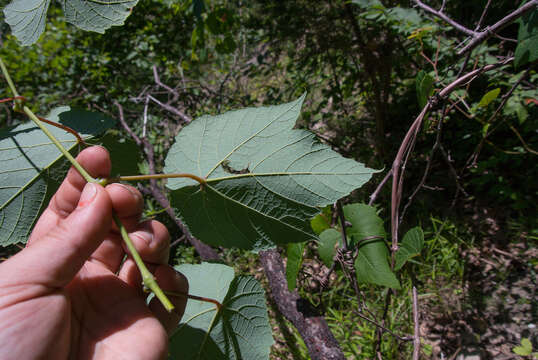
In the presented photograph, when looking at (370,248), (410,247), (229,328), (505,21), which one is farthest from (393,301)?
(505,21)

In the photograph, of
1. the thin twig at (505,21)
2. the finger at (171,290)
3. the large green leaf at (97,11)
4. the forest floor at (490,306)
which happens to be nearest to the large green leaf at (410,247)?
the thin twig at (505,21)

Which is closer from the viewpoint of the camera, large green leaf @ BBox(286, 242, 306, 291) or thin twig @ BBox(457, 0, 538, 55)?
thin twig @ BBox(457, 0, 538, 55)

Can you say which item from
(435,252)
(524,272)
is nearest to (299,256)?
(435,252)

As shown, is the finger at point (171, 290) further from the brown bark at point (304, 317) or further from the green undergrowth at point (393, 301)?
the green undergrowth at point (393, 301)

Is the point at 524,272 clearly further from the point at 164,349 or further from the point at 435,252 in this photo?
the point at 164,349

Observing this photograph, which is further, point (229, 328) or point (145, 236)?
point (229, 328)

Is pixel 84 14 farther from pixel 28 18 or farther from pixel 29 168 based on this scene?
pixel 29 168

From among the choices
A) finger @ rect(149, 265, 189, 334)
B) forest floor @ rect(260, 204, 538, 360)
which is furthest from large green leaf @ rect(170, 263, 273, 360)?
forest floor @ rect(260, 204, 538, 360)

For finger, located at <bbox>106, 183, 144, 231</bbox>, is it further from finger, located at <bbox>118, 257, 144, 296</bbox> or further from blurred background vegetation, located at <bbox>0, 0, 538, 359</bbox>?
blurred background vegetation, located at <bbox>0, 0, 538, 359</bbox>

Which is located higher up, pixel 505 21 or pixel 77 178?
pixel 505 21
